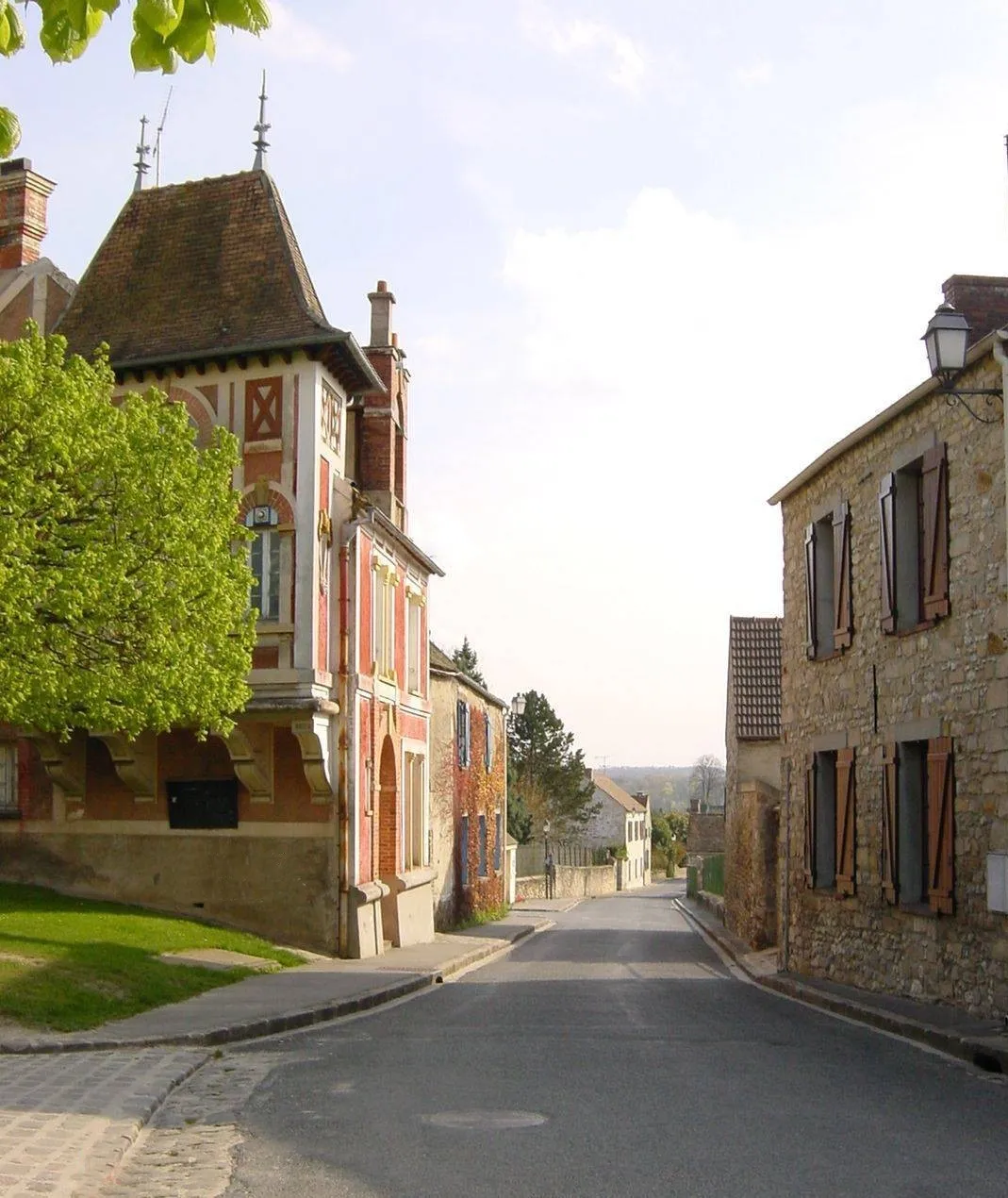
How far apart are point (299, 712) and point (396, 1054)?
9889mm

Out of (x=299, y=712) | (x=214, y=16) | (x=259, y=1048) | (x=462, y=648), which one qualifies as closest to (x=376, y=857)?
(x=299, y=712)

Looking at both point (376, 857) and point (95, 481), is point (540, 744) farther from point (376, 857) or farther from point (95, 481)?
point (95, 481)

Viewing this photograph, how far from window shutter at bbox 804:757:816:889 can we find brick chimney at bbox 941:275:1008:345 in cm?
623

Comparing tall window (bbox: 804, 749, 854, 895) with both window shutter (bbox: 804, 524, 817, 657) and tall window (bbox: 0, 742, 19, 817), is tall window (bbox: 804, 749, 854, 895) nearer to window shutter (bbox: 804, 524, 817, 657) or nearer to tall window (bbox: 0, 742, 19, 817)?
window shutter (bbox: 804, 524, 817, 657)

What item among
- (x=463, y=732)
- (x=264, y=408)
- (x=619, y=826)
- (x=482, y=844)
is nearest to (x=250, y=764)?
(x=264, y=408)

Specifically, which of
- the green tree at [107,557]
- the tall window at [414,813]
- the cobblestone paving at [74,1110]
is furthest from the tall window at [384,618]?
the cobblestone paving at [74,1110]

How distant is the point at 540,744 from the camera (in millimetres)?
84000

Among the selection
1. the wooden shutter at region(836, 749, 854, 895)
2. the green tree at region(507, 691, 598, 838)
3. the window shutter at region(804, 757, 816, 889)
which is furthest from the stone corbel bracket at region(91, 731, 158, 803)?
the green tree at region(507, 691, 598, 838)

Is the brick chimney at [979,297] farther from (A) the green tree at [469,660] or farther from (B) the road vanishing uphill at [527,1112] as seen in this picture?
(A) the green tree at [469,660]

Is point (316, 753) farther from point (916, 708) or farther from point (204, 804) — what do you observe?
point (916, 708)

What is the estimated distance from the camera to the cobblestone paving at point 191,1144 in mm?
7422

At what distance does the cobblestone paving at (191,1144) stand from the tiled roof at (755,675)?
22077mm

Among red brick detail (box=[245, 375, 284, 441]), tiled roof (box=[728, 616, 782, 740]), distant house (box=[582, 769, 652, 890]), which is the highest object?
red brick detail (box=[245, 375, 284, 441])

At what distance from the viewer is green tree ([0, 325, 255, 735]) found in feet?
51.6
